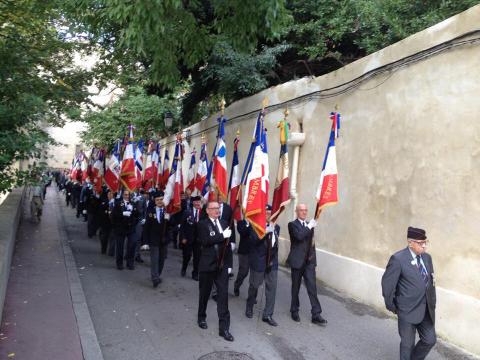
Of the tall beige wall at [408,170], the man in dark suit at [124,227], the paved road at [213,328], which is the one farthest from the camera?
the man in dark suit at [124,227]

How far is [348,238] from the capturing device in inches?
352

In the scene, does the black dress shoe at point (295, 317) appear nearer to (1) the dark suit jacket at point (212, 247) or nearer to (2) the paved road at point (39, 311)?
(1) the dark suit jacket at point (212, 247)

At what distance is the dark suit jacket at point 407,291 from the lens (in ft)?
16.3

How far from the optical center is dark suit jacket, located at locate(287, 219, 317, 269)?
7145mm

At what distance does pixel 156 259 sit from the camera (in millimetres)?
9023

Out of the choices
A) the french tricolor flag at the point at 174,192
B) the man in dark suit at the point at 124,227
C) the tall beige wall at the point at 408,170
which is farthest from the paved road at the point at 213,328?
the french tricolor flag at the point at 174,192

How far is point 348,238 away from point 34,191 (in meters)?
12.6

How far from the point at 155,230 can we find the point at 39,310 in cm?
276

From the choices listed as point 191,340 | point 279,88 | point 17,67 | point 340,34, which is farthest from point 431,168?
point 17,67

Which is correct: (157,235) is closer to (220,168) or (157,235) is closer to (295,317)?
(220,168)

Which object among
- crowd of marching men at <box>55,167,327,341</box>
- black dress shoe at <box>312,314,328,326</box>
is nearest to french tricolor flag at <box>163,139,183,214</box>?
crowd of marching men at <box>55,167,327,341</box>

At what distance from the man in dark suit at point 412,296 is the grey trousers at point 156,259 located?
5.09 meters

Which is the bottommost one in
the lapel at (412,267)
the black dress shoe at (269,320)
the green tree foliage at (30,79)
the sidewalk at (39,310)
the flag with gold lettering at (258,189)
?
the sidewalk at (39,310)

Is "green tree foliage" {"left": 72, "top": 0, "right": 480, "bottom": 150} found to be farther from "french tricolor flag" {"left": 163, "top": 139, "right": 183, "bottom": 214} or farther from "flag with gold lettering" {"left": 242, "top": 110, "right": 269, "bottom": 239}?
"flag with gold lettering" {"left": 242, "top": 110, "right": 269, "bottom": 239}
